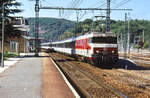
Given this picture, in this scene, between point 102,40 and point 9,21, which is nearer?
point 102,40

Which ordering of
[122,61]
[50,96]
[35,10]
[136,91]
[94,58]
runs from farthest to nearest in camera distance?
[35,10] → [122,61] → [94,58] → [136,91] → [50,96]

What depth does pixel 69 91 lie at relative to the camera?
11.3 meters

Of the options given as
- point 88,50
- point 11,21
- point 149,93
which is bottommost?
point 149,93

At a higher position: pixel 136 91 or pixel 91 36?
pixel 91 36

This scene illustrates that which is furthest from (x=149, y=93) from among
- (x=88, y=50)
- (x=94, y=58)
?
(x=88, y=50)

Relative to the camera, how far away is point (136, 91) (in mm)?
11664

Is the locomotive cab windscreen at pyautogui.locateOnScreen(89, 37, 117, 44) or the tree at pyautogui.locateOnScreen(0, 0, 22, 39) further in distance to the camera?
the tree at pyautogui.locateOnScreen(0, 0, 22, 39)

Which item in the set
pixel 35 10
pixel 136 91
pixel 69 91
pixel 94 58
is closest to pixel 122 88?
pixel 136 91

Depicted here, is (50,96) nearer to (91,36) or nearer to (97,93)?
(97,93)

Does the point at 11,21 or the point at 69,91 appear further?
the point at 11,21

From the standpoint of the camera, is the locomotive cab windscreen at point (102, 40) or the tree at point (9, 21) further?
the tree at point (9, 21)

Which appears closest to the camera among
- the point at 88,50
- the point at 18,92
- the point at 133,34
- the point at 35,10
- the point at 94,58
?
the point at 18,92

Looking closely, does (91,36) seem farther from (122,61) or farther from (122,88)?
(122,88)

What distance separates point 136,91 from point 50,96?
13.0 ft
